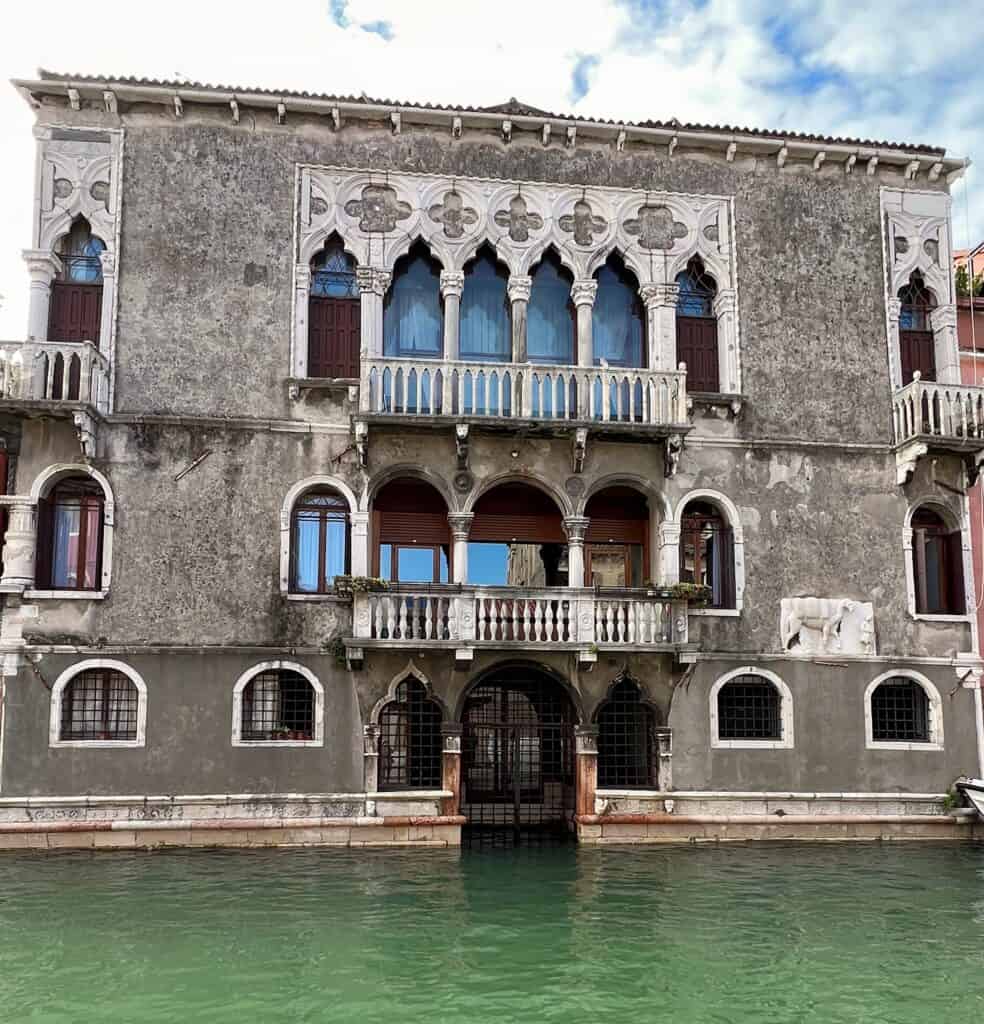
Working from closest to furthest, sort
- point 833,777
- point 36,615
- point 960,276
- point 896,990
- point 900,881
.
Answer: point 896,990 < point 900,881 < point 36,615 < point 833,777 < point 960,276

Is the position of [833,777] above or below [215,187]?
below

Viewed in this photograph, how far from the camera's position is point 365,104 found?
57.3 feet

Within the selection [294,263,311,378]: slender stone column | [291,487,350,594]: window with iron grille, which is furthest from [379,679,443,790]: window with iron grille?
[294,263,311,378]: slender stone column

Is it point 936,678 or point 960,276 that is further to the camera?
point 960,276

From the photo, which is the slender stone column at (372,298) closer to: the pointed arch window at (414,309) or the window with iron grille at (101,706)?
the pointed arch window at (414,309)

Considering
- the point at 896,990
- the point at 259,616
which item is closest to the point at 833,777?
the point at 896,990

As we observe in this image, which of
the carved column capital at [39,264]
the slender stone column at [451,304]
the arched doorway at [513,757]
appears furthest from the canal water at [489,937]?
the carved column capital at [39,264]

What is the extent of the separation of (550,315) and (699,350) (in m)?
2.64

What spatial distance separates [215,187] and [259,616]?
6975 mm

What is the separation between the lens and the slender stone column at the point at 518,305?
17.6 metres

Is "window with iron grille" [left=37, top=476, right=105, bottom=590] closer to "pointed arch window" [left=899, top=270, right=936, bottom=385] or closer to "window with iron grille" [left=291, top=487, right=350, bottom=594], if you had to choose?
"window with iron grille" [left=291, top=487, right=350, bottom=594]

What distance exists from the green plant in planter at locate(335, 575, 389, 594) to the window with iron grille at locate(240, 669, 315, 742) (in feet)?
5.27

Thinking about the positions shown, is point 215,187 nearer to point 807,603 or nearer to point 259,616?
point 259,616

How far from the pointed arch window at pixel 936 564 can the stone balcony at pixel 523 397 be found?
15.9 ft
